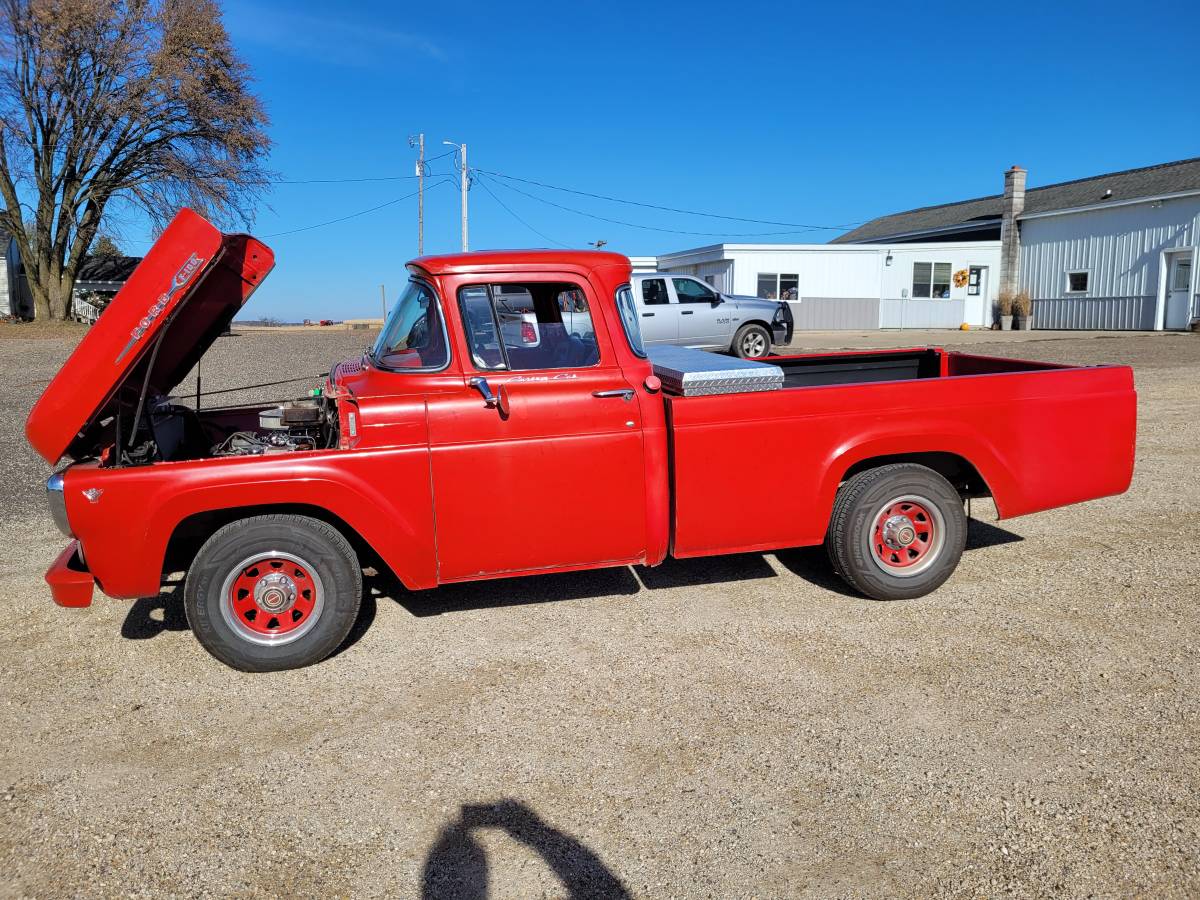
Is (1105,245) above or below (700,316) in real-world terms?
above

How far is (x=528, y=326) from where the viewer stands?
15.2 feet

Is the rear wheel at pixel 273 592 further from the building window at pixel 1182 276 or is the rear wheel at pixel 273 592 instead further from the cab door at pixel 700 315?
the building window at pixel 1182 276

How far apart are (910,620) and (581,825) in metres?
2.53

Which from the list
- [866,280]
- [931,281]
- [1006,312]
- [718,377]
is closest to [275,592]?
[718,377]

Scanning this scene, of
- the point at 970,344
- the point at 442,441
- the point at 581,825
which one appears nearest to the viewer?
the point at 581,825

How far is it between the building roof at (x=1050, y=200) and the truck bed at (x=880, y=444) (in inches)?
1134

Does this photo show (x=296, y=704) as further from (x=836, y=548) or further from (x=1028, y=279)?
(x=1028, y=279)

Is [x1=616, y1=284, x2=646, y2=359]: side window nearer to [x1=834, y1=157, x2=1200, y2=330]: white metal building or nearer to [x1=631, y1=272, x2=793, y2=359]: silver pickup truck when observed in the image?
[x1=631, y1=272, x2=793, y2=359]: silver pickup truck

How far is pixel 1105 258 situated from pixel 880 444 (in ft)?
104

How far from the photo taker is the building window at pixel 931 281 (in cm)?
3547

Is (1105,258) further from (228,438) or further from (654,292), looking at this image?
(228,438)

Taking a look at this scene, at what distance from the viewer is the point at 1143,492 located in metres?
7.51

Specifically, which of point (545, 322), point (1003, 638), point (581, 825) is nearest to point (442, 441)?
point (545, 322)

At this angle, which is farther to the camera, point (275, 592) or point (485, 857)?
point (275, 592)
